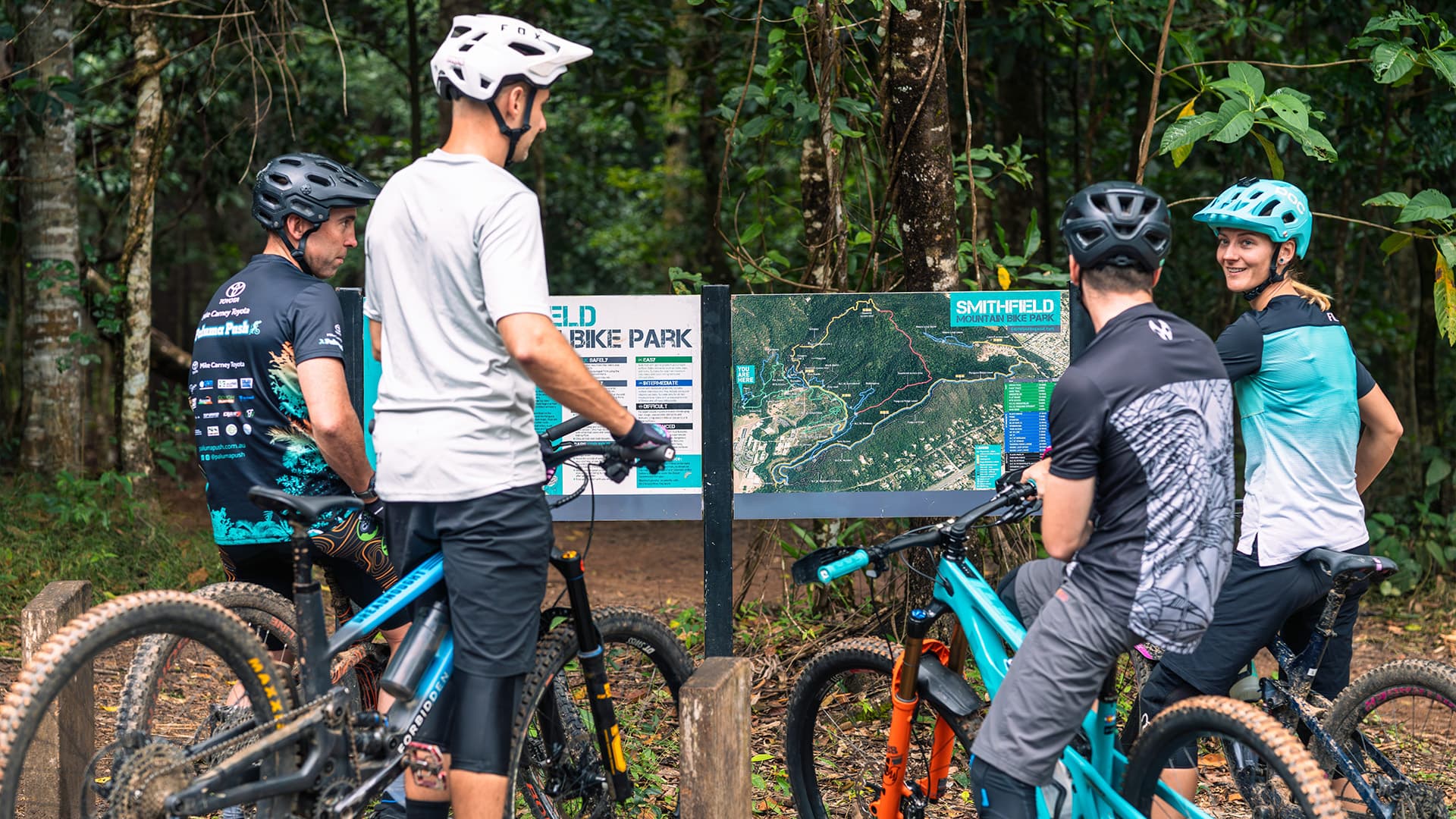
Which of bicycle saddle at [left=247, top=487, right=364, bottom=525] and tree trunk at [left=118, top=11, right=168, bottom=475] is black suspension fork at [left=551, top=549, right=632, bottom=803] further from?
tree trunk at [left=118, top=11, right=168, bottom=475]

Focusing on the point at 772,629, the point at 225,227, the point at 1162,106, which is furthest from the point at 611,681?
the point at 225,227

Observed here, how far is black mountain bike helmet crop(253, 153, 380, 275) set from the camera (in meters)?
3.66

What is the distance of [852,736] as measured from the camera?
164 inches

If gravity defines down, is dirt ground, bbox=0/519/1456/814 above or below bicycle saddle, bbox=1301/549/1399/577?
below

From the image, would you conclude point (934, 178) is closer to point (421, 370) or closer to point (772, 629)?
point (772, 629)

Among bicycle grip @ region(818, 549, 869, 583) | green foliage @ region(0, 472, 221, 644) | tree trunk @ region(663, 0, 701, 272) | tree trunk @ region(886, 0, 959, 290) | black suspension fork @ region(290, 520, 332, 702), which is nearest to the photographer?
black suspension fork @ region(290, 520, 332, 702)

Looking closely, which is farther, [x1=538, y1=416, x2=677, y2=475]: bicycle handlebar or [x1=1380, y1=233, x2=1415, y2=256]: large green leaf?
[x1=1380, y1=233, x2=1415, y2=256]: large green leaf

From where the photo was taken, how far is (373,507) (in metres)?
3.65

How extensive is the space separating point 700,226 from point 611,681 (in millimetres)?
10452

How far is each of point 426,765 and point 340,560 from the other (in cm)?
90

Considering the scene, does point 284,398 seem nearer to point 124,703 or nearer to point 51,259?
point 124,703

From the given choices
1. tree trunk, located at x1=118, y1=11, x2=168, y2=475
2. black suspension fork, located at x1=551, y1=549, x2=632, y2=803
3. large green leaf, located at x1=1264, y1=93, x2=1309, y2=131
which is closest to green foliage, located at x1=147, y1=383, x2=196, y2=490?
tree trunk, located at x1=118, y1=11, x2=168, y2=475

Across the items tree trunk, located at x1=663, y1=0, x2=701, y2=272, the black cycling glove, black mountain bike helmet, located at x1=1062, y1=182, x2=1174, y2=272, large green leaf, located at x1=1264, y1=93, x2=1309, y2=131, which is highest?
tree trunk, located at x1=663, y1=0, x2=701, y2=272

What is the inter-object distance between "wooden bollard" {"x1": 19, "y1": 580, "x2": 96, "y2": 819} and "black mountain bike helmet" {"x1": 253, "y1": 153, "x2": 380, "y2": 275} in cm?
118
